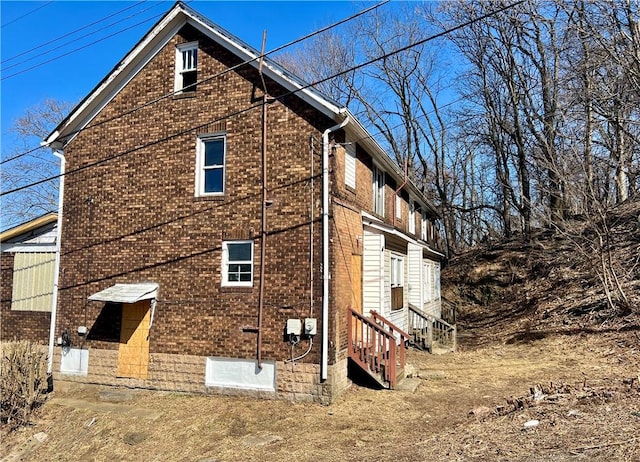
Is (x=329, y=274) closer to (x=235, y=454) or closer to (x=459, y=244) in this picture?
(x=235, y=454)

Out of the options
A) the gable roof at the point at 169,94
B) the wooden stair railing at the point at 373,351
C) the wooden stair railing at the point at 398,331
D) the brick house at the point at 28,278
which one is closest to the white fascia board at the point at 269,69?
the gable roof at the point at 169,94

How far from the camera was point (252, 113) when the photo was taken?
38.7 ft

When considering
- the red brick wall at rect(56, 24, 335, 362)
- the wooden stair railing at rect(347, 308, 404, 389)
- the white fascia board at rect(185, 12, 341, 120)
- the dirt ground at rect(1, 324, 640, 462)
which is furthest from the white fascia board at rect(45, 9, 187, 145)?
the wooden stair railing at rect(347, 308, 404, 389)

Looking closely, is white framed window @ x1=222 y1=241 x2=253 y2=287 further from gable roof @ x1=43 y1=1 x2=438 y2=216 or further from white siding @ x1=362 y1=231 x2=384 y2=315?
gable roof @ x1=43 y1=1 x2=438 y2=216

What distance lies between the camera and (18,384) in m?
10.6

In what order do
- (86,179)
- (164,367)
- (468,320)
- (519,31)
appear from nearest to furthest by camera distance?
(164,367) → (86,179) → (468,320) → (519,31)

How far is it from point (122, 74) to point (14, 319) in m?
7.62

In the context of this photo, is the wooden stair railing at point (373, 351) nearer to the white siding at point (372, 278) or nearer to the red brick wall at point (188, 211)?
the white siding at point (372, 278)

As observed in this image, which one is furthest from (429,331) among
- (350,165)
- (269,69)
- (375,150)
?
(269,69)

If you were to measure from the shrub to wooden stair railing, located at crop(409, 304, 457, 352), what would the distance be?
36.8 feet

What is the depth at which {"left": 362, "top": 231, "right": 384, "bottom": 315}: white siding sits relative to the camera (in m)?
12.8

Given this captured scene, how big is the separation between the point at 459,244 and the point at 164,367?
102 feet

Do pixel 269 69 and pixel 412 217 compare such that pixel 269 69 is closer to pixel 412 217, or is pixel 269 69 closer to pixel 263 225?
pixel 263 225

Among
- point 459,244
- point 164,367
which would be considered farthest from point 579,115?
point 459,244
